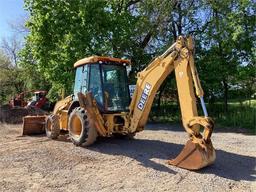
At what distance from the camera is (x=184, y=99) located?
7.77 m

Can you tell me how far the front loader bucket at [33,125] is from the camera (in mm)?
12508

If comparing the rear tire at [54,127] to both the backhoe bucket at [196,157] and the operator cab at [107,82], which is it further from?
the backhoe bucket at [196,157]

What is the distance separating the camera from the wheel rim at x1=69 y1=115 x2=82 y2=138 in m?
9.98

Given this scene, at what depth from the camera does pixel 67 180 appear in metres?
6.89

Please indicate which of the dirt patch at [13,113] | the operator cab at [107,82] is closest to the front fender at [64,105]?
the operator cab at [107,82]

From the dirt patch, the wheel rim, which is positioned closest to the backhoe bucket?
the wheel rim

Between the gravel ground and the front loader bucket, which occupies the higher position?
the front loader bucket

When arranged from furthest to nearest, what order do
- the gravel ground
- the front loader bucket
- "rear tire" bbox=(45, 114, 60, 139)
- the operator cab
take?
the front loader bucket
"rear tire" bbox=(45, 114, 60, 139)
the operator cab
the gravel ground

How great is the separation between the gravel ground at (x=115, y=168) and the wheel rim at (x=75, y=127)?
1.30 feet

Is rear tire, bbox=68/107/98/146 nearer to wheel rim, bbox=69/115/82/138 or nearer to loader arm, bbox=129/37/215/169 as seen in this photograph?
wheel rim, bbox=69/115/82/138

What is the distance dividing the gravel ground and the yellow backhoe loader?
1.37 ft

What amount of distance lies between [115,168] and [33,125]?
5636 mm

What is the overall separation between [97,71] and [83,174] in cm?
330

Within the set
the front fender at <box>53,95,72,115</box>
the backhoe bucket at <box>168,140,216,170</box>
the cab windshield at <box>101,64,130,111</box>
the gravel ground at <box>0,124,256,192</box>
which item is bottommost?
the gravel ground at <box>0,124,256,192</box>
